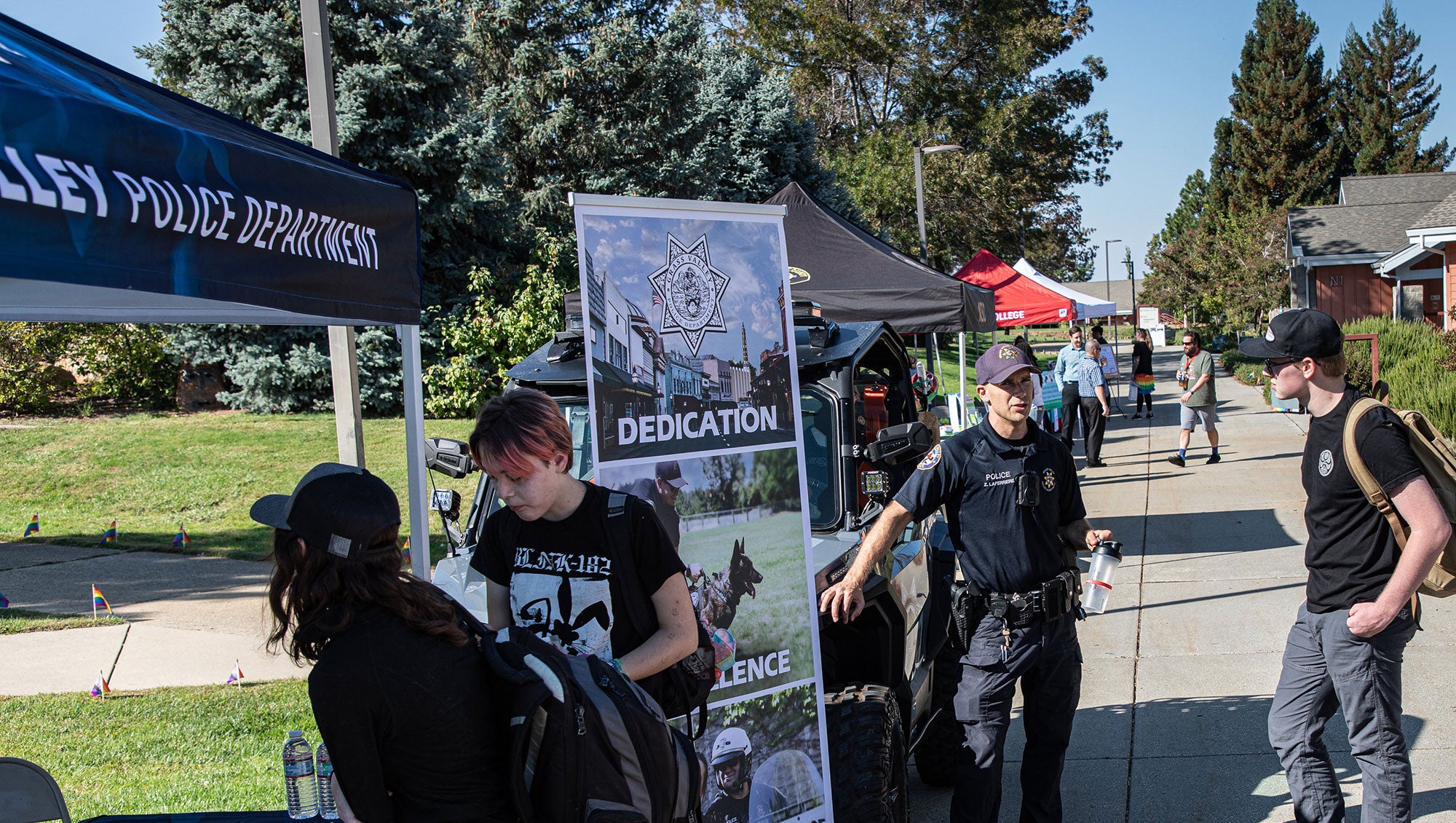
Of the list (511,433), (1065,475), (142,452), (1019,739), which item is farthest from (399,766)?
(142,452)

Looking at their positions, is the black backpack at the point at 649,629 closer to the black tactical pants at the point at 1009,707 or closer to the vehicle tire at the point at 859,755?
the vehicle tire at the point at 859,755

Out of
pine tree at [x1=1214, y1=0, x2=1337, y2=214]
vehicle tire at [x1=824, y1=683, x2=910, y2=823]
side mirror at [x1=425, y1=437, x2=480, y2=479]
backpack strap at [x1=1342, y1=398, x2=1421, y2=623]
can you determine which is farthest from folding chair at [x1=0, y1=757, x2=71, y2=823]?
pine tree at [x1=1214, y1=0, x2=1337, y2=214]

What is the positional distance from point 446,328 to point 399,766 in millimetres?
15555

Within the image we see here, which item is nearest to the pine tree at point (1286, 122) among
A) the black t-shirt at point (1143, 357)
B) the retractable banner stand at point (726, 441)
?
the black t-shirt at point (1143, 357)

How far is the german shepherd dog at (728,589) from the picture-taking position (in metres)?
3.45

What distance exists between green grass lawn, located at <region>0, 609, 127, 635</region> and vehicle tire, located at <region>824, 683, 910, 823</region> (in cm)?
632

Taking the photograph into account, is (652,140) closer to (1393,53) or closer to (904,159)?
(904,159)

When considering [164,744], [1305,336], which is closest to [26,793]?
[164,744]

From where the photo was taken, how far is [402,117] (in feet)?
57.8

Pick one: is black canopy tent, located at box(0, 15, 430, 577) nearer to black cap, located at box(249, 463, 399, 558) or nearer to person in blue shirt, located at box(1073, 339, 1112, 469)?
black cap, located at box(249, 463, 399, 558)

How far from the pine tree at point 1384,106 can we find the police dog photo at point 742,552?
58.6 metres

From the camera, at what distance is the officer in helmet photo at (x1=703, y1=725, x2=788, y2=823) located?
3424 mm

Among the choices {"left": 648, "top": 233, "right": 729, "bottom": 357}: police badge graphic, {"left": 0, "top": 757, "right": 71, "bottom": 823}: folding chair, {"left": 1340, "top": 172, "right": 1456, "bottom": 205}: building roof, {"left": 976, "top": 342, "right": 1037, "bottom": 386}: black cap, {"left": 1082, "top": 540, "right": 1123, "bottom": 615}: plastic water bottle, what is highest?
{"left": 1340, "top": 172, "right": 1456, "bottom": 205}: building roof

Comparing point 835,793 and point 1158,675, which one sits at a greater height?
point 835,793
